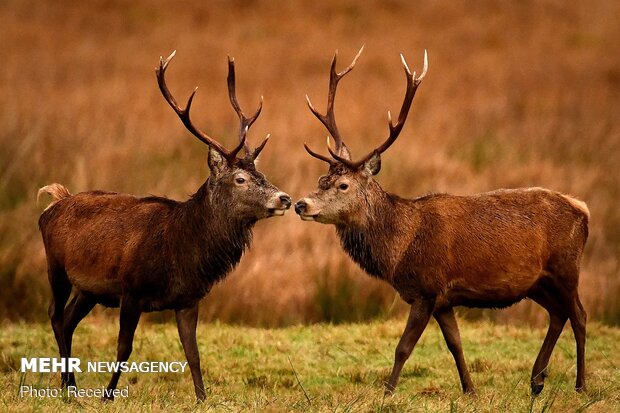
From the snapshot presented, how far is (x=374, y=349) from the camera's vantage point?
12.0m

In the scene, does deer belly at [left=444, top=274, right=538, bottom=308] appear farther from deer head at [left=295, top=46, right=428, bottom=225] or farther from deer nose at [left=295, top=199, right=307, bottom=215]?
deer nose at [left=295, top=199, right=307, bottom=215]

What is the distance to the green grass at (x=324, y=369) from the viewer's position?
9.01 meters

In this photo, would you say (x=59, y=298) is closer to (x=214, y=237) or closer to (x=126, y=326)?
(x=126, y=326)

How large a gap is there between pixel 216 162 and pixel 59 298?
5.74 feet

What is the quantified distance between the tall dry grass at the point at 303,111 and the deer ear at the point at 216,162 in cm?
375

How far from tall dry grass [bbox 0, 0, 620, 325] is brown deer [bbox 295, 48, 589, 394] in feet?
10.1

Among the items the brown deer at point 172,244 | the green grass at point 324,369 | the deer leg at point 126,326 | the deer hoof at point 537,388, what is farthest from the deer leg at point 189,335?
the deer hoof at point 537,388

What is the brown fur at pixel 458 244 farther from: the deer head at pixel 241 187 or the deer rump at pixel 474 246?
the deer head at pixel 241 187

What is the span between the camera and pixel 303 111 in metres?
21.6

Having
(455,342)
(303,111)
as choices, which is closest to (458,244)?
(455,342)

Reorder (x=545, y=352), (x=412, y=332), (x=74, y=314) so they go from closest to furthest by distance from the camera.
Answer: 1. (x=412, y=332)
2. (x=545, y=352)
3. (x=74, y=314)

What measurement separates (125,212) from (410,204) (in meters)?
2.23

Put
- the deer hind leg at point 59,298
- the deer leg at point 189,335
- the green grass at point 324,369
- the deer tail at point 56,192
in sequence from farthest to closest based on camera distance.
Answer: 1. the deer tail at point 56,192
2. the deer hind leg at point 59,298
3. the deer leg at point 189,335
4. the green grass at point 324,369

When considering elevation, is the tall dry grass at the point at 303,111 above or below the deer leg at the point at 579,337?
above
